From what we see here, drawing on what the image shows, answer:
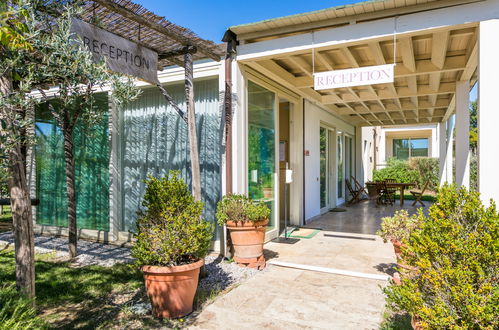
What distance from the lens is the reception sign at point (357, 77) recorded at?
153 inches

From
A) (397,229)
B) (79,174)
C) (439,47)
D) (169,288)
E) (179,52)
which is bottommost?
(169,288)

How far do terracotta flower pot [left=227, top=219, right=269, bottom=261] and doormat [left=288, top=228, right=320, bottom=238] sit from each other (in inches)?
81.1

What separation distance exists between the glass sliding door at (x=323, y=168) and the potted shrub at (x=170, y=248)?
6193 millimetres

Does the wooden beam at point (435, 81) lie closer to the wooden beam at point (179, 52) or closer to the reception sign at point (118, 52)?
the wooden beam at point (179, 52)

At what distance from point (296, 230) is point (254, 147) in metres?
2.26

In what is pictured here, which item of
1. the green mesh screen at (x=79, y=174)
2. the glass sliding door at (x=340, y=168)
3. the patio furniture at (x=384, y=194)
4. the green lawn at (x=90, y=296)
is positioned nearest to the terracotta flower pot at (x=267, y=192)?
the green lawn at (x=90, y=296)

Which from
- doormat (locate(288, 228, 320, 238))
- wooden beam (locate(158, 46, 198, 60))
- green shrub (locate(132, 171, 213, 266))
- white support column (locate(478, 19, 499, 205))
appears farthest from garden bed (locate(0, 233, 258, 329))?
white support column (locate(478, 19, 499, 205))

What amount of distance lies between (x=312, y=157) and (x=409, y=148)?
17213mm

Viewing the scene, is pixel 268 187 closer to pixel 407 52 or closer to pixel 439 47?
pixel 407 52

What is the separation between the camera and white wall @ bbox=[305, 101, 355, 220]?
767 cm

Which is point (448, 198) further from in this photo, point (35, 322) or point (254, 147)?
point (254, 147)

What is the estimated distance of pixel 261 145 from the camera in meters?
5.69

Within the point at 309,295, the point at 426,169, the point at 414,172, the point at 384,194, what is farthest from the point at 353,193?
the point at 426,169

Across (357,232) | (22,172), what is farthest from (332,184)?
(22,172)
